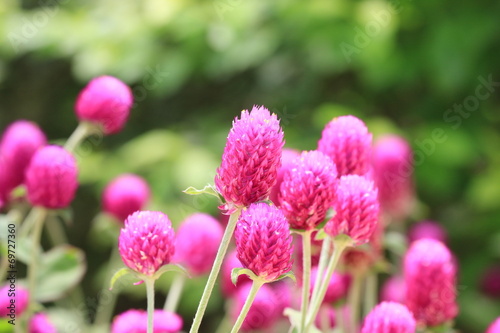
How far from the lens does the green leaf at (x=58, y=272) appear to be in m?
1.25

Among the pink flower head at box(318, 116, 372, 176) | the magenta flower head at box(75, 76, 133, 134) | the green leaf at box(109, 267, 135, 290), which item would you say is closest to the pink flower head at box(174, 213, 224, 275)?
the magenta flower head at box(75, 76, 133, 134)

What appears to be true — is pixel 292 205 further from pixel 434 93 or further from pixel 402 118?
pixel 402 118

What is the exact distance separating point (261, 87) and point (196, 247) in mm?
1644

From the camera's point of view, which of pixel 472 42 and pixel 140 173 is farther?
pixel 140 173

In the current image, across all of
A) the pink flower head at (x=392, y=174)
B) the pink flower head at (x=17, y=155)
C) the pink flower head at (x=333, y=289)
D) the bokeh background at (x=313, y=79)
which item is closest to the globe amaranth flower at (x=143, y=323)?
the pink flower head at (x=333, y=289)

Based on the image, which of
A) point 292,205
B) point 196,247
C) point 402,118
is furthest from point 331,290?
point 402,118

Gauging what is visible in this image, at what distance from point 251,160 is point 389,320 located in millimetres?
276

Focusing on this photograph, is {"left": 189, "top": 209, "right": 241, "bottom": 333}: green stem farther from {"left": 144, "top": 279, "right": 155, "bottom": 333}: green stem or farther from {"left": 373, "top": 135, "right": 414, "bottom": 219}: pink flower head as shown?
{"left": 373, "top": 135, "right": 414, "bottom": 219}: pink flower head

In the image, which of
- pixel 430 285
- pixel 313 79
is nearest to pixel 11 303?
pixel 430 285

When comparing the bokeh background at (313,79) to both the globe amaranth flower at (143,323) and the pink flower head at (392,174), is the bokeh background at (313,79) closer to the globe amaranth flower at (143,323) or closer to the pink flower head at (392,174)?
the pink flower head at (392,174)

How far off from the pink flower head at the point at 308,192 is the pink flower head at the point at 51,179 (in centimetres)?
42

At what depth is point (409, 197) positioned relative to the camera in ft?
6.05

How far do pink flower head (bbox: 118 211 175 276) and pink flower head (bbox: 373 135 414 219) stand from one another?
2.91 feet

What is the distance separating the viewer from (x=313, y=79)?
107 inches
